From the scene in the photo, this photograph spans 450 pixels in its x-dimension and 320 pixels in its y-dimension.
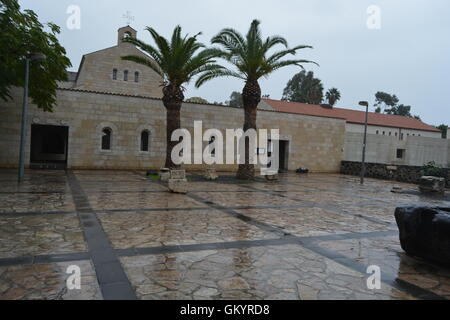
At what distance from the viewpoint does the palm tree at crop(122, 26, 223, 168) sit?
15.3m

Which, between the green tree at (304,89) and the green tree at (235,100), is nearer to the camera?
the green tree at (304,89)

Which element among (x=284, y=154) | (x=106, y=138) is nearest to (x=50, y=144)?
(x=106, y=138)

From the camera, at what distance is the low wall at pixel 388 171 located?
20.7 meters

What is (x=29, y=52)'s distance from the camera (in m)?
11.7

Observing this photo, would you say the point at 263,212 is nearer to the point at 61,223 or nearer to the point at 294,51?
the point at 61,223

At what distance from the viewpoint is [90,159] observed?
18.1 metres

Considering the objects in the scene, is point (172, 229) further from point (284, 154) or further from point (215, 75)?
point (284, 154)

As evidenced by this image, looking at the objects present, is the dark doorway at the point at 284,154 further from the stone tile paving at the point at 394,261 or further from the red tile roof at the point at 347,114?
the red tile roof at the point at 347,114

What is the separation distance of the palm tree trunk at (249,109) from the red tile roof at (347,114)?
2536 centimetres

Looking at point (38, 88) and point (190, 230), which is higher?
point (38, 88)

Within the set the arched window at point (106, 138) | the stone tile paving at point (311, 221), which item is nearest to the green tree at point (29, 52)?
the arched window at point (106, 138)

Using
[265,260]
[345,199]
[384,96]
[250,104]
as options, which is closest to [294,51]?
[250,104]

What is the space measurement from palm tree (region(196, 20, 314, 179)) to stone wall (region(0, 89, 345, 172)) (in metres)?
4.69
